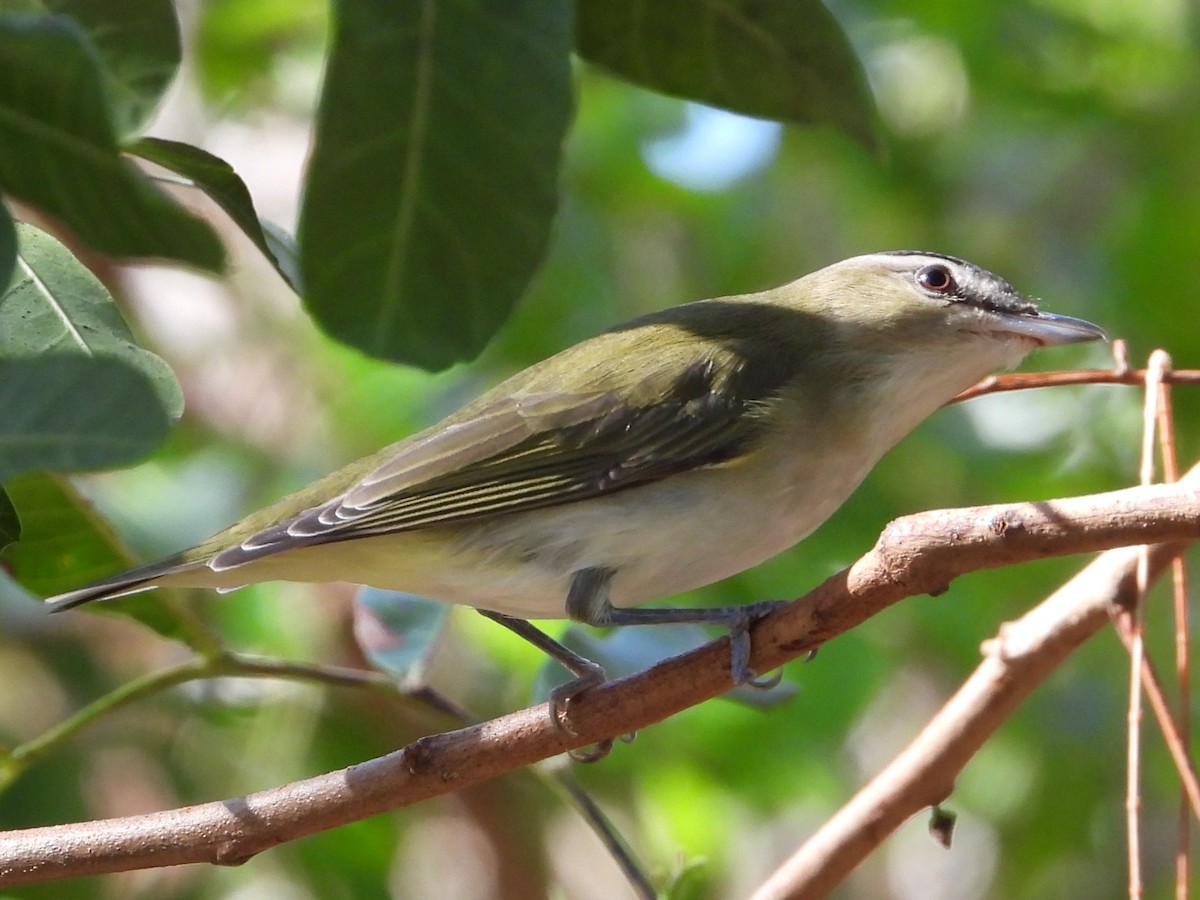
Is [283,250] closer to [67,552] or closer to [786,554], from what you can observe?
[67,552]

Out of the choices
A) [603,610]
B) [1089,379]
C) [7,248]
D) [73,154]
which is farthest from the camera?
[603,610]

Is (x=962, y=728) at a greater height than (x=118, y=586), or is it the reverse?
(x=962, y=728)

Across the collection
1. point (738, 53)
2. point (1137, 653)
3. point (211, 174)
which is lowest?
point (211, 174)

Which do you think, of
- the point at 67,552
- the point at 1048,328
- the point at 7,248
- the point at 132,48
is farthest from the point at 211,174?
the point at 1048,328

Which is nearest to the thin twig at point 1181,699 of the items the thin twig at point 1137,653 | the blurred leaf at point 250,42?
the thin twig at point 1137,653

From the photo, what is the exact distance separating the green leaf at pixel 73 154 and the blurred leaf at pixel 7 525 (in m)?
0.36

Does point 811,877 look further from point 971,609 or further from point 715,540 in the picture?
point 971,609

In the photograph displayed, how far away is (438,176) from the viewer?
1.56 meters

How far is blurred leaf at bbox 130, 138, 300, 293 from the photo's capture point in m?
1.63

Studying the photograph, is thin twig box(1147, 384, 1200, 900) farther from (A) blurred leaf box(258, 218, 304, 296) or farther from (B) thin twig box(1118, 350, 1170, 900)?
(A) blurred leaf box(258, 218, 304, 296)

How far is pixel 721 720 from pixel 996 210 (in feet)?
8.30

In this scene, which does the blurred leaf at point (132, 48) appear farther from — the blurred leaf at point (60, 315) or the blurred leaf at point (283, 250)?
the blurred leaf at point (283, 250)

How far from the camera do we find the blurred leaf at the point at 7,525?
1658mm

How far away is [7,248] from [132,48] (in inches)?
11.8
